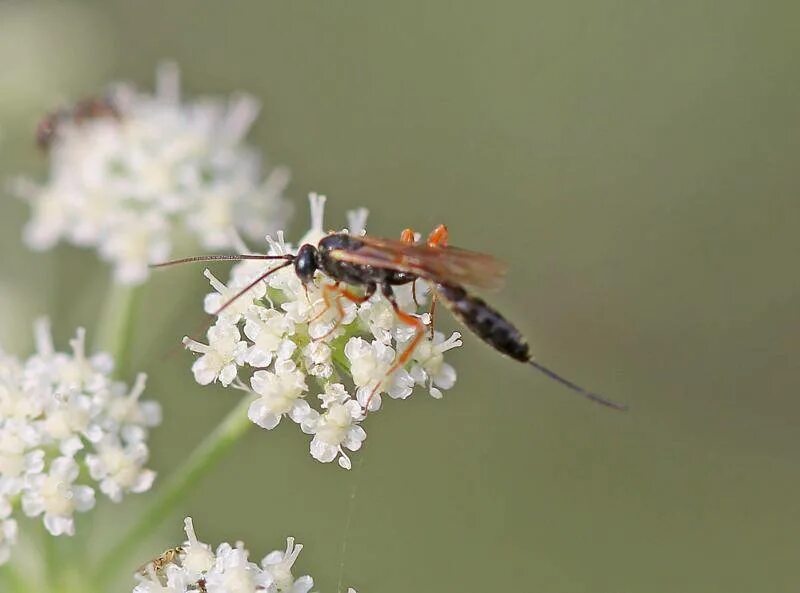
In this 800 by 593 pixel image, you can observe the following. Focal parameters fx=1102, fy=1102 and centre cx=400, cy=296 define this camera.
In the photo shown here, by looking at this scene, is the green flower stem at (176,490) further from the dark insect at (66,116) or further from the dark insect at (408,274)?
the dark insect at (66,116)

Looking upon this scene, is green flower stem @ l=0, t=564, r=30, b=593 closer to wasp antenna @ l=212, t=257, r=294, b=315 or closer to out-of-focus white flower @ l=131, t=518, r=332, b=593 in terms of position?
Result: out-of-focus white flower @ l=131, t=518, r=332, b=593

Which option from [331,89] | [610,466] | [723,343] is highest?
[331,89]

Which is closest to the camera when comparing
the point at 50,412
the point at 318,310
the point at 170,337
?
the point at 318,310

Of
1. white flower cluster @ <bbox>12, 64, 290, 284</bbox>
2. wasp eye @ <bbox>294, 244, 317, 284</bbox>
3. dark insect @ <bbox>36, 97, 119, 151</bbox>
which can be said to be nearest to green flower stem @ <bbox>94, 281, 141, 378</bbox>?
white flower cluster @ <bbox>12, 64, 290, 284</bbox>

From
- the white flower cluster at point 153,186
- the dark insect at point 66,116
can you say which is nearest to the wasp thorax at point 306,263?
the white flower cluster at point 153,186

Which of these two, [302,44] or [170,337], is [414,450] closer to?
[170,337]

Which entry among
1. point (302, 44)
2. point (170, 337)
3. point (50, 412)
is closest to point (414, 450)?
point (170, 337)

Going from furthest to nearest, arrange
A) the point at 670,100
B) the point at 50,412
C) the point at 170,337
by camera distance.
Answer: the point at 670,100 < the point at 170,337 < the point at 50,412

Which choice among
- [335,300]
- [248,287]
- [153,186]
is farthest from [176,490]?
[153,186]
